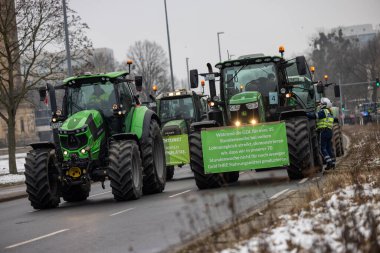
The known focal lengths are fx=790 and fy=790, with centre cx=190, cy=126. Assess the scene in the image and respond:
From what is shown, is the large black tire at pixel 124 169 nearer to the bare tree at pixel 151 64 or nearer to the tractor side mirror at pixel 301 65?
the tractor side mirror at pixel 301 65

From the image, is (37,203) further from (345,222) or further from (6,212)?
(345,222)

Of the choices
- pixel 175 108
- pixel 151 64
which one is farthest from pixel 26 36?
pixel 151 64

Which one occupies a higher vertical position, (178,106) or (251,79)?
(251,79)

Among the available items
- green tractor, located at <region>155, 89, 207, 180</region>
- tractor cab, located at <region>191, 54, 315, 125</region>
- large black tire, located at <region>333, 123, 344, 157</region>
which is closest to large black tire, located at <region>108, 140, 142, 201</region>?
tractor cab, located at <region>191, 54, 315, 125</region>

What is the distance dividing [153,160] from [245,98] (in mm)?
3024

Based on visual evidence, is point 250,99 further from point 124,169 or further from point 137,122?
point 124,169

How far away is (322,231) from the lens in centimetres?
836

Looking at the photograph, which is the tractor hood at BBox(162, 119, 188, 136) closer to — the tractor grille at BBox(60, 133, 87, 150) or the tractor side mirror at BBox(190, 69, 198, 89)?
the tractor side mirror at BBox(190, 69, 198, 89)

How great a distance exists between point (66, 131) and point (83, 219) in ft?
10.9

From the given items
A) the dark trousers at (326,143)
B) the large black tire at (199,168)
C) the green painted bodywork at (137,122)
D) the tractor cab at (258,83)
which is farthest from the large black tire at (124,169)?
the dark trousers at (326,143)

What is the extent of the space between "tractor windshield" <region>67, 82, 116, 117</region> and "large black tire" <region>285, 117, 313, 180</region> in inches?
168

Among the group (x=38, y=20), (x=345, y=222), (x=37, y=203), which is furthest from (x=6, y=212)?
(x=38, y=20)

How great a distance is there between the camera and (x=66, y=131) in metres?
17.2

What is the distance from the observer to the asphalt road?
10359mm
